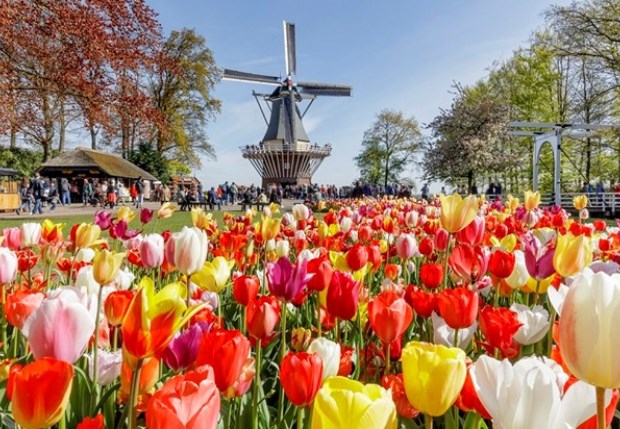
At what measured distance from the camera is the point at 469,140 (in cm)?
2980

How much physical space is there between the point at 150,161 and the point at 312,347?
42493 mm

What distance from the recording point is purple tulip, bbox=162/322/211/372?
3.60 feet

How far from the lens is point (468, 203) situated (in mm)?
2068

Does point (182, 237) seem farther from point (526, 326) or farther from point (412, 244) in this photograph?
point (412, 244)

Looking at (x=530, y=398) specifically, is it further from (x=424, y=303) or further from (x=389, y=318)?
(x=424, y=303)

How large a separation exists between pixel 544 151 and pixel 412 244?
29917 millimetres

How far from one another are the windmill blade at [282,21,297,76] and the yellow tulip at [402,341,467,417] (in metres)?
43.1

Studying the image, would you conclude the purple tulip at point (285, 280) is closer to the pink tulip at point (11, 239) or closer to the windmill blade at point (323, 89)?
the pink tulip at point (11, 239)

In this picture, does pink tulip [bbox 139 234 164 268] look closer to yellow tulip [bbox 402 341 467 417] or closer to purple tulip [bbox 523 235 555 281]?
purple tulip [bbox 523 235 555 281]

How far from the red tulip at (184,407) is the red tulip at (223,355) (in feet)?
0.97

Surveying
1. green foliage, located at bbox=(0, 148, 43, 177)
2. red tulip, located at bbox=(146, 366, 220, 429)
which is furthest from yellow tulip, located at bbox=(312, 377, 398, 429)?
green foliage, located at bbox=(0, 148, 43, 177)

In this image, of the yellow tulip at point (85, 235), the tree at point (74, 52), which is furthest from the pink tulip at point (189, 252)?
the tree at point (74, 52)

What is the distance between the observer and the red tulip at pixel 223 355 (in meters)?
0.94

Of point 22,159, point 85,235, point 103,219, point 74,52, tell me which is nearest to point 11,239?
point 85,235
